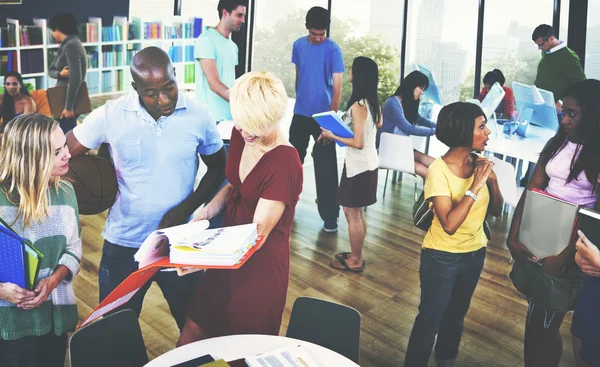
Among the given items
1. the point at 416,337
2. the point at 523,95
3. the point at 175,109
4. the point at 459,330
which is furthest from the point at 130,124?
the point at 523,95

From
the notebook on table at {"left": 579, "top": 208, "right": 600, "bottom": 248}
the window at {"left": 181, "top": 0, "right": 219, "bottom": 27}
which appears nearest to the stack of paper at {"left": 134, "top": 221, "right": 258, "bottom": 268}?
the notebook on table at {"left": 579, "top": 208, "right": 600, "bottom": 248}

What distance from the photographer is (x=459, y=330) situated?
10.1ft

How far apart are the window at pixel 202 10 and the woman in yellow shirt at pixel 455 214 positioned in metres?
8.41

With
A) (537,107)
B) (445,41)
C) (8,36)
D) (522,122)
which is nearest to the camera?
(522,122)

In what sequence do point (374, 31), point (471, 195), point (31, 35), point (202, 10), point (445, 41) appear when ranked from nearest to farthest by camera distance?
point (471, 195)
point (445, 41)
point (374, 31)
point (31, 35)
point (202, 10)

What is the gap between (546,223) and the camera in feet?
8.86

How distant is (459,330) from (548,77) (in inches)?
161

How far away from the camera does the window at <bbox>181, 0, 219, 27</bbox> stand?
10422 mm

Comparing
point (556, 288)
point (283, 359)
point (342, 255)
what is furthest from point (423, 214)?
point (342, 255)

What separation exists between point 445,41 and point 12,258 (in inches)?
278

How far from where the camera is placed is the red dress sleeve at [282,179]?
87.7 inches

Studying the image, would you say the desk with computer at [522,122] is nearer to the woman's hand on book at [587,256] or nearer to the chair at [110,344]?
the woman's hand on book at [587,256]

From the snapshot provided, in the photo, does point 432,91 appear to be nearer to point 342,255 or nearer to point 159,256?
point 342,255

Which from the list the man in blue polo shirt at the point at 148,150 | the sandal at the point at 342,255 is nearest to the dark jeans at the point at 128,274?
the man in blue polo shirt at the point at 148,150
